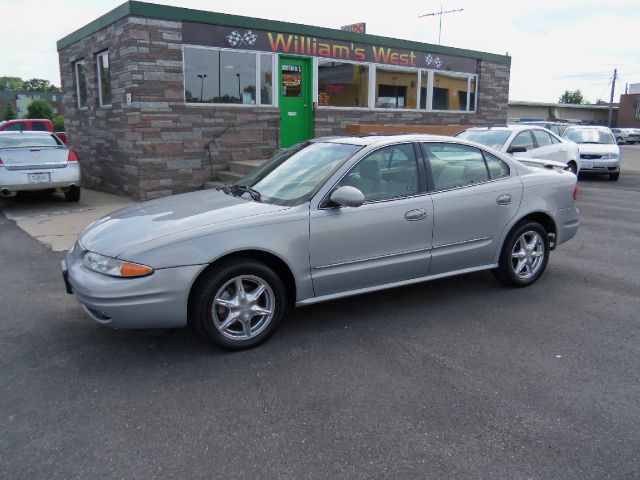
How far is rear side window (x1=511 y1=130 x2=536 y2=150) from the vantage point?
10923 millimetres

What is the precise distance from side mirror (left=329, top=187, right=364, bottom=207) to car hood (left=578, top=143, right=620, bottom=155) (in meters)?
14.0

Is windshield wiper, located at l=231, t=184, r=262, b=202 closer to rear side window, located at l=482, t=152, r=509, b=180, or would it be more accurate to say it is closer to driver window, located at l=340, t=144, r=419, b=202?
driver window, located at l=340, t=144, r=419, b=202

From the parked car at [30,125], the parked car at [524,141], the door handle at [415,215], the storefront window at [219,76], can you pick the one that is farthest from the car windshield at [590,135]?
the parked car at [30,125]

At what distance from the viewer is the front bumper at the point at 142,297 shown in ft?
12.1

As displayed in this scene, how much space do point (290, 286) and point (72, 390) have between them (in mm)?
1721

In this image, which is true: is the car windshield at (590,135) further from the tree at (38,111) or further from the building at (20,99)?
the building at (20,99)

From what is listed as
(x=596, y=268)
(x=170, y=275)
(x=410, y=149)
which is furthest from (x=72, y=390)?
(x=596, y=268)

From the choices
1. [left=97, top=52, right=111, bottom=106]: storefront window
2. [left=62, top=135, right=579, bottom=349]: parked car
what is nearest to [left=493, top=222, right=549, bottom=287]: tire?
[left=62, top=135, right=579, bottom=349]: parked car

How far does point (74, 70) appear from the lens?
46.1ft

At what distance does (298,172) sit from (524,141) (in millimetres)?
7881

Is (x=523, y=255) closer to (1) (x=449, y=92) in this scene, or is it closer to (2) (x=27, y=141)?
(2) (x=27, y=141)

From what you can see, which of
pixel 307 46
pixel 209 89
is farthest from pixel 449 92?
pixel 209 89

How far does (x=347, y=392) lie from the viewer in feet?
11.4

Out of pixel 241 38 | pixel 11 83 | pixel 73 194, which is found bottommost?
pixel 73 194
